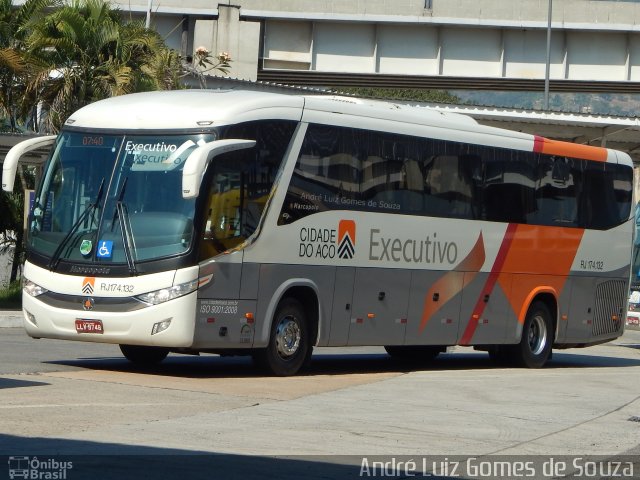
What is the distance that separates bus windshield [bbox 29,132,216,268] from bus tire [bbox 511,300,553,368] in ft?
25.1

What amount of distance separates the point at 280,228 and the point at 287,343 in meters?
1.48

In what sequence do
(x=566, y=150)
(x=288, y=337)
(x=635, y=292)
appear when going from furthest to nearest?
(x=635, y=292)
(x=566, y=150)
(x=288, y=337)

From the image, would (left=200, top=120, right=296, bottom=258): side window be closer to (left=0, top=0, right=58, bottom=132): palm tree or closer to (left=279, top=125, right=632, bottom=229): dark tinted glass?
(left=279, top=125, right=632, bottom=229): dark tinted glass

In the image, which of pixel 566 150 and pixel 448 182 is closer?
pixel 448 182

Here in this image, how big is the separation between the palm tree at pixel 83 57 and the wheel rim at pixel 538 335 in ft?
40.6

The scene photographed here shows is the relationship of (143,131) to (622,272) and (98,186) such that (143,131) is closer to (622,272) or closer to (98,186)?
(98,186)

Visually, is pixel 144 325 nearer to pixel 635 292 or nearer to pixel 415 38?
pixel 635 292

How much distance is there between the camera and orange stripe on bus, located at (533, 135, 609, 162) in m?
21.0

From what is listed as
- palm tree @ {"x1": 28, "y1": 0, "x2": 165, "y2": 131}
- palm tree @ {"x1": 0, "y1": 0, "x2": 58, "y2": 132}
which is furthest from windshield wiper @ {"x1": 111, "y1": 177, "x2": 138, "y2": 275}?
palm tree @ {"x1": 0, "y1": 0, "x2": 58, "y2": 132}

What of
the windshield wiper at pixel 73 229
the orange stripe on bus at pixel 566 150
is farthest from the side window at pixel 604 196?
the windshield wiper at pixel 73 229

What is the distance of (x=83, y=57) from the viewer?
100 feet

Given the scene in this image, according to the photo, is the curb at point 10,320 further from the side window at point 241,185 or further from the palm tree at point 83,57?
the side window at point 241,185

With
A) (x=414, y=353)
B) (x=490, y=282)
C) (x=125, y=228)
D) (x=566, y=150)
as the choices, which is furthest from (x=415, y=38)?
(x=125, y=228)

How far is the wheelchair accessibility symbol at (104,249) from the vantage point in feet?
49.7
